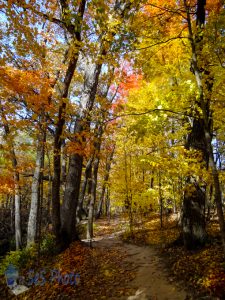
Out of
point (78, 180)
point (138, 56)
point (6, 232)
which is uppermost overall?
point (138, 56)

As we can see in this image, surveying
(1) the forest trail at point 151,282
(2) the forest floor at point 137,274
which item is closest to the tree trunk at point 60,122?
(2) the forest floor at point 137,274

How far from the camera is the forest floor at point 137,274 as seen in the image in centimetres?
519

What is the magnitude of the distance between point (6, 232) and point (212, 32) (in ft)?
69.2

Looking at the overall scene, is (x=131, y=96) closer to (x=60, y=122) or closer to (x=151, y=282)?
(x=60, y=122)

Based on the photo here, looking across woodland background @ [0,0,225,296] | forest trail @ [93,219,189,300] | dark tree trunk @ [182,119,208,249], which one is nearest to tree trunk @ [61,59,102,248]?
woodland background @ [0,0,225,296]

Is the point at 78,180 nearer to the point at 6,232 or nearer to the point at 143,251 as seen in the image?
the point at 143,251

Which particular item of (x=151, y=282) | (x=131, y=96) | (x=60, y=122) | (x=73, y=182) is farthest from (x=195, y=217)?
(x=131, y=96)

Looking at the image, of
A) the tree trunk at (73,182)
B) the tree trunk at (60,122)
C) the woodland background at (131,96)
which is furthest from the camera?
the tree trunk at (73,182)

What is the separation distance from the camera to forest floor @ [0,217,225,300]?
519 centimetres

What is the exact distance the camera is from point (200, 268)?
5672 mm

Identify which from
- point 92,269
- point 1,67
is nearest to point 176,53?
point 1,67

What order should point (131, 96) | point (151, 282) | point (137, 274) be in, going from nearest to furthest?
point (151, 282) < point (137, 274) < point (131, 96)

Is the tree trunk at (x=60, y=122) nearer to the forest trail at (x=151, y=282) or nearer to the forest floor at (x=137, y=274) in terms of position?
the forest floor at (x=137, y=274)

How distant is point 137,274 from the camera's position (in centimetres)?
666
